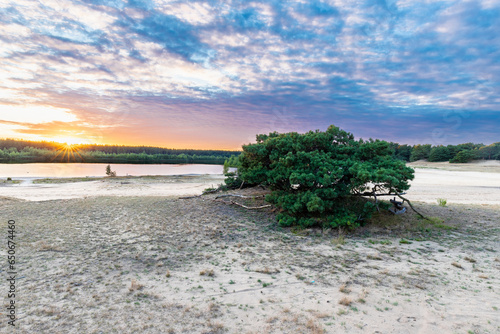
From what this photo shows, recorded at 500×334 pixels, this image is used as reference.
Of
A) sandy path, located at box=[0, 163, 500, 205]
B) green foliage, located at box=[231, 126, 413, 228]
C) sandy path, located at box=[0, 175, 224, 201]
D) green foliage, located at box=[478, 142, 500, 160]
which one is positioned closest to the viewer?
green foliage, located at box=[231, 126, 413, 228]

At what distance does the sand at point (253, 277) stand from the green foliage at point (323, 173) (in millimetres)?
661

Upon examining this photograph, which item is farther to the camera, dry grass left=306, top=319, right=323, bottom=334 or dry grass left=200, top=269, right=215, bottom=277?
dry grass left=200, top=269, right=215, bottom=277

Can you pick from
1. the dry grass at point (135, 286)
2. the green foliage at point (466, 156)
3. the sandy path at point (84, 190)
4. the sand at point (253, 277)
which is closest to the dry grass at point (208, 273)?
the sand at point (253, 277)

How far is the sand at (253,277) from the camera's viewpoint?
3.93 m

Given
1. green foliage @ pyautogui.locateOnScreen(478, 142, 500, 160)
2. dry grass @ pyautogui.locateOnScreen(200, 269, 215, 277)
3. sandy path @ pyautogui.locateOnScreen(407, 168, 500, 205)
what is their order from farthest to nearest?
1. green foliage @ pyautogui.locateOnScreen(478, 142, 500, 160)
2. sandy path @ pyautogui.locateOnScreen(407, 168, 500, 205)
3. dry grass @ pyautogui.locateOnScreen(200, 269, 215, 277)

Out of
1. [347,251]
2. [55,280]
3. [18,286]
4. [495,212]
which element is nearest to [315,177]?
[347,251]

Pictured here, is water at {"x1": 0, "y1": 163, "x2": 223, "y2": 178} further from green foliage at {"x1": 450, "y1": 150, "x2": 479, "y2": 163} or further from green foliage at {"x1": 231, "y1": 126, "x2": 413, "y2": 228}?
green foliage at {"x1": 450, "y1": 150, "x2": 479, "y2": 163}

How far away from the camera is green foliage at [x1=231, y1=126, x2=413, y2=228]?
8281 mm

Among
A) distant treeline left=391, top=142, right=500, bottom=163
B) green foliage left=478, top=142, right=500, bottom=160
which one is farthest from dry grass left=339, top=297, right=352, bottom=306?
green foliage left=478, top=142, right=500, bottom=160

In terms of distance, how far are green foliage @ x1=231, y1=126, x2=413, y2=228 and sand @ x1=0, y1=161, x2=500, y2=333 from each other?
0.66 m

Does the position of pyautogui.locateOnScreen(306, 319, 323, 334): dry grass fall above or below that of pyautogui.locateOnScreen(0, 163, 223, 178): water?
above

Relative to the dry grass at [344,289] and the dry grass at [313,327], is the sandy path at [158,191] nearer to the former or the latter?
the dry grass at [344,289]

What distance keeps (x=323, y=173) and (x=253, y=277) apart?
447 cm

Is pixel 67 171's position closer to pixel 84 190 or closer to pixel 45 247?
pixel 84 190
